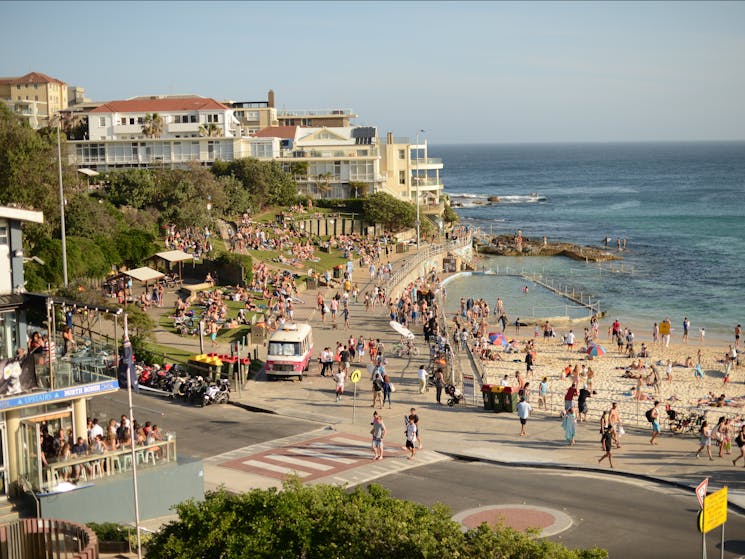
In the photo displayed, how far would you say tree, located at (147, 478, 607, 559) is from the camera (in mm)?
13758

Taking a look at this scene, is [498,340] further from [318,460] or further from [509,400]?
[318,460]

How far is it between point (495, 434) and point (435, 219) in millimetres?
63666

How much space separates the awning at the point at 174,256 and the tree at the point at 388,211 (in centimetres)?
2896

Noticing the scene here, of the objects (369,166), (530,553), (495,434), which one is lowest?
(495,434)

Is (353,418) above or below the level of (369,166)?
below

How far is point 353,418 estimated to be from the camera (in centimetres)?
2831

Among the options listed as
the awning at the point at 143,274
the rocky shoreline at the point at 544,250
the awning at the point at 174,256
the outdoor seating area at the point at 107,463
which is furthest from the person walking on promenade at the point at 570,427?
the rocky shoreline at the point at 544,250

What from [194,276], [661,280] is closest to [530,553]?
[194,276]

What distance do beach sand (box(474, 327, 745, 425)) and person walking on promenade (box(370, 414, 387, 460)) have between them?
27.3 feet

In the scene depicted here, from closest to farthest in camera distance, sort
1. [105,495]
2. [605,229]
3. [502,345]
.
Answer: [105,495] → [502,345] → [605,229]

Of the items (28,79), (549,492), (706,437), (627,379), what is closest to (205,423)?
(549,492)

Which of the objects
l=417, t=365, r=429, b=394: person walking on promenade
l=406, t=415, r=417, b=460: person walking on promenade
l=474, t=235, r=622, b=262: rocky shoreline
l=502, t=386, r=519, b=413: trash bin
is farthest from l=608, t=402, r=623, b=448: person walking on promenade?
l=474, t=235, r=622, b=262: rocky shoreline

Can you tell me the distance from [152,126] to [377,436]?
63559 millimetres

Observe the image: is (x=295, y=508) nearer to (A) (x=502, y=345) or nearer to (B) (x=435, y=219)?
(A) (x=502, y=345)
